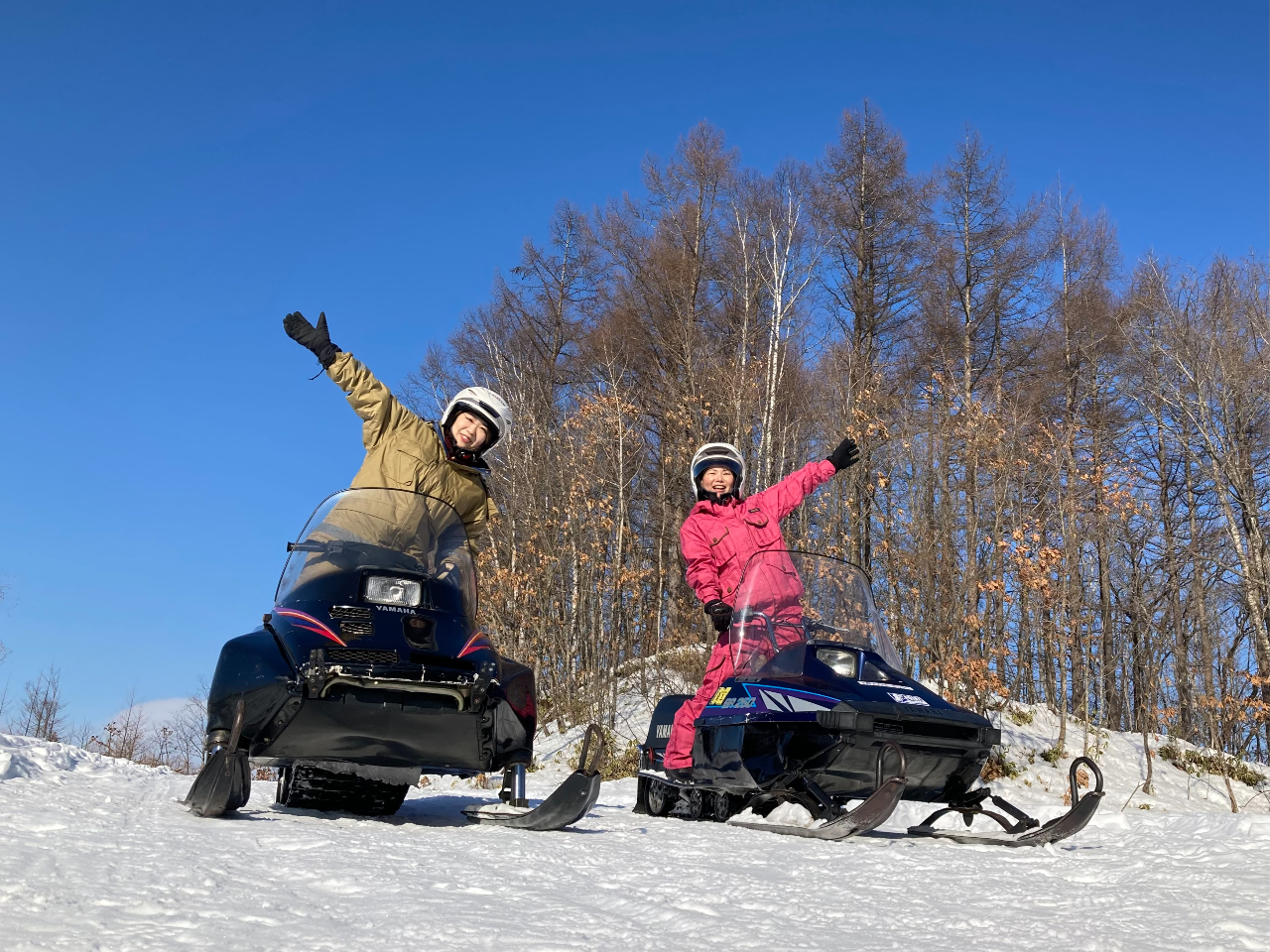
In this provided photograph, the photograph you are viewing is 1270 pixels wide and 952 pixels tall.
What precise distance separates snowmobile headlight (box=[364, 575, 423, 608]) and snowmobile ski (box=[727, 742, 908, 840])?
1.98 metres

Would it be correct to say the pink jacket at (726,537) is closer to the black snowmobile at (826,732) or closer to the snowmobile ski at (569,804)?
the black snowmobile at (826,732)

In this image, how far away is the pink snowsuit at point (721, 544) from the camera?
5.87 metres

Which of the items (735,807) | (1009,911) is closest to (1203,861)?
(1009,911)

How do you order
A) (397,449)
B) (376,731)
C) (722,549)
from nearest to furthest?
(376,731) → (397,449) → (722,549)

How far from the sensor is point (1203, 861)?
13.0ft

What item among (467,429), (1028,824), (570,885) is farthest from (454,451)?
(1028,824)

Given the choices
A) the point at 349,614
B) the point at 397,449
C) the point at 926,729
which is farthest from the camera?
the point at 397,449

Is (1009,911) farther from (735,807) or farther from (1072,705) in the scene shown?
(1072,705)

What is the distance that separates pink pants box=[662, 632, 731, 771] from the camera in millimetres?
5770

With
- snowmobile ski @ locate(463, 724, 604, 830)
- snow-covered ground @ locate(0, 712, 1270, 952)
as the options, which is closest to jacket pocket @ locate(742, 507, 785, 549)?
snow-covered ground @ locate(0, 712, 1270, 952)

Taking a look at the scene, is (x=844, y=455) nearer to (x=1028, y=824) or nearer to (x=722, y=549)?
(x=722, y=549)

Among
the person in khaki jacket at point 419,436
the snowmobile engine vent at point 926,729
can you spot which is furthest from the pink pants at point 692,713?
the person in khaki jacket at point 419,436

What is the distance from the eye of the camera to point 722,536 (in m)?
6.43

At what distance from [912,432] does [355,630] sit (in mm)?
12009
